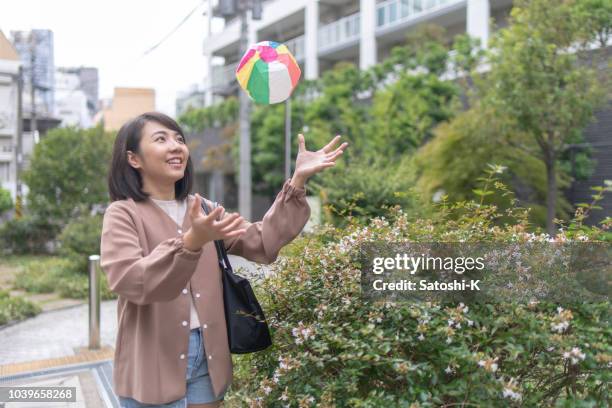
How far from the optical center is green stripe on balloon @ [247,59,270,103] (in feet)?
9.64

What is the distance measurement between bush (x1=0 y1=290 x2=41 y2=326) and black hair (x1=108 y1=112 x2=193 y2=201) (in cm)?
598

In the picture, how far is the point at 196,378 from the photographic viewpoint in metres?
2.10

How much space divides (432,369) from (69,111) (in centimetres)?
5247

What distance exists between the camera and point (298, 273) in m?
2.49

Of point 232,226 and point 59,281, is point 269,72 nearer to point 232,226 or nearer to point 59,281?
point 232,226

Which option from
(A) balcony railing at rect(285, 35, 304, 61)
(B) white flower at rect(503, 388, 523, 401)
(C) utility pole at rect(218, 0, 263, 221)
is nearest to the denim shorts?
(B) white flower at rect(503, 388, 523, 401)

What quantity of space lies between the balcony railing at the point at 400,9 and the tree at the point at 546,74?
923 cm

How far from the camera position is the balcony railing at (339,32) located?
24.1 metres

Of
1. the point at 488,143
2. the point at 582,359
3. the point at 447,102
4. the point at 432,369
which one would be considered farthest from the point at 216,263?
the point at 447,102

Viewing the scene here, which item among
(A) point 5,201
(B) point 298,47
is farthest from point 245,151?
(B) point 298,47

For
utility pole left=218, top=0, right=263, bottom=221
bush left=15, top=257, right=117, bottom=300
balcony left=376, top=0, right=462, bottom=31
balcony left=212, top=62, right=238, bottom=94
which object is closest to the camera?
bush left=15, top=257, right=117, bottom=300

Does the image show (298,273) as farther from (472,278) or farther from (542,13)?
(542,13)

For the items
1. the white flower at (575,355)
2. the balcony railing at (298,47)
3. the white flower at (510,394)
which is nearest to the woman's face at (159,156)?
the white flower at (510,394)

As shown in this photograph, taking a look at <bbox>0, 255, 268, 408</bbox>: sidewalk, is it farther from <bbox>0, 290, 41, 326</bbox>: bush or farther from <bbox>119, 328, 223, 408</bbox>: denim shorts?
<bbox>119, 328, 223, 408</bbox>: denim shorts
